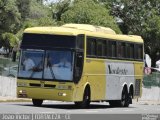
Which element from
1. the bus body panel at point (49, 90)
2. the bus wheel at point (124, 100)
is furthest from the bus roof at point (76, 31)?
the bus wheel at point (124, 100)

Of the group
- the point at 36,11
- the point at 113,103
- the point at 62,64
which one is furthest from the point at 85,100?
the point at 36,11

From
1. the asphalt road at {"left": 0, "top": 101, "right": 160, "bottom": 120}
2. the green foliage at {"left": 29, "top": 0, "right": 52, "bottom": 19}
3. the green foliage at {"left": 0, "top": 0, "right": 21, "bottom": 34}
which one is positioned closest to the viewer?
the asphalt road at {"left": 0, "top": 101, "right": 160, "bottom": 120}

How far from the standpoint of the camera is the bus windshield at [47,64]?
27.1 m

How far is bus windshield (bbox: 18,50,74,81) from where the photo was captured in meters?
27.1

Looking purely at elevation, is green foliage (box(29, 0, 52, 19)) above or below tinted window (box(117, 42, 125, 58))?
above

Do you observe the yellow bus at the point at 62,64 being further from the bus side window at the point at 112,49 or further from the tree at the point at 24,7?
the tree at the point at 24,7

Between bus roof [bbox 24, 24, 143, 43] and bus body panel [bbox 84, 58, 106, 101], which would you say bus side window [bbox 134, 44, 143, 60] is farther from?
bus body panel [bbox 84, 58, 106, 101]

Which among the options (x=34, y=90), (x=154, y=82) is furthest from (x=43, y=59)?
(x=154, y=82)

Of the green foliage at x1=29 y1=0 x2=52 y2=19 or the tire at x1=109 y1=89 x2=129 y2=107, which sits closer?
the tire at x1=109 y1=89 x2=129 y2=107

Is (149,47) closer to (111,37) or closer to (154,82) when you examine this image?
(154,82)

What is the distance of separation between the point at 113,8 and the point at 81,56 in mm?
54895

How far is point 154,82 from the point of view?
53.2m

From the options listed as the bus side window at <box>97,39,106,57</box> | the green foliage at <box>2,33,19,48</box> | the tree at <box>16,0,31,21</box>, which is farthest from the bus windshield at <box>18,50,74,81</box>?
the tree at <box>16,0,31,21</box>

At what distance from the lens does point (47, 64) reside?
1072 inches
